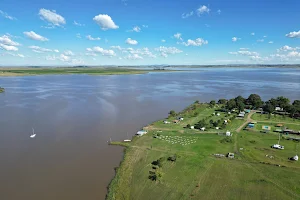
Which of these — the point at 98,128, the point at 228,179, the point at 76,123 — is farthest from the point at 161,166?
the point at 76,123

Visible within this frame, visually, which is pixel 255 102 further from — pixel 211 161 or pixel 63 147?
pixel 63 147

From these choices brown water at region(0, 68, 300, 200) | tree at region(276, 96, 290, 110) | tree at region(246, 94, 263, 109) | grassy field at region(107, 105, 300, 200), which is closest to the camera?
grassy field at region(107, 105, 300, 200)

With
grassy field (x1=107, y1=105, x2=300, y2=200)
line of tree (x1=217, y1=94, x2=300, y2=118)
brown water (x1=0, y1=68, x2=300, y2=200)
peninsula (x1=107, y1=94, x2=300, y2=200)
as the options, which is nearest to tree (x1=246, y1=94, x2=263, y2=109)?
line of tree (x1=217, y1=94, x2=300, y2=118)

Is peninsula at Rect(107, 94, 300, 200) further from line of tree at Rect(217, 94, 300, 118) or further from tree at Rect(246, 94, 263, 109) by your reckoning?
tree at Rect(246, 94, 263, 109)

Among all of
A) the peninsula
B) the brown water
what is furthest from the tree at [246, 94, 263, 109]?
the brown water

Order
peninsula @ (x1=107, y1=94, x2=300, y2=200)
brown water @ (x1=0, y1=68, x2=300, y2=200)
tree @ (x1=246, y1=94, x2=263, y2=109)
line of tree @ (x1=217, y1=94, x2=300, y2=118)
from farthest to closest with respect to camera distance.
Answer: tree @ (x1=246, y1=94, x2=263, y2=109) → line of tree @ (x1=217, y1=94, x2=300, y2=118) → brown water @ (x1=0, y1=68, x2=300, y2=200) → peninsula @ (x1=107, y1=94, x2=300, y2=200)

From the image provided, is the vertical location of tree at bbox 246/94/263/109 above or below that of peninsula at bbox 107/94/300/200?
above

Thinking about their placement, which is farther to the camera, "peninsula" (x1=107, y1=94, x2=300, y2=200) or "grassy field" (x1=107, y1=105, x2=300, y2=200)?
"peninsula" (x1=107, y1=94, x2=300, y2=200)

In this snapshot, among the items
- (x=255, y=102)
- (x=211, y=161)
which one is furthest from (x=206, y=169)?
(x=255, y=102)
